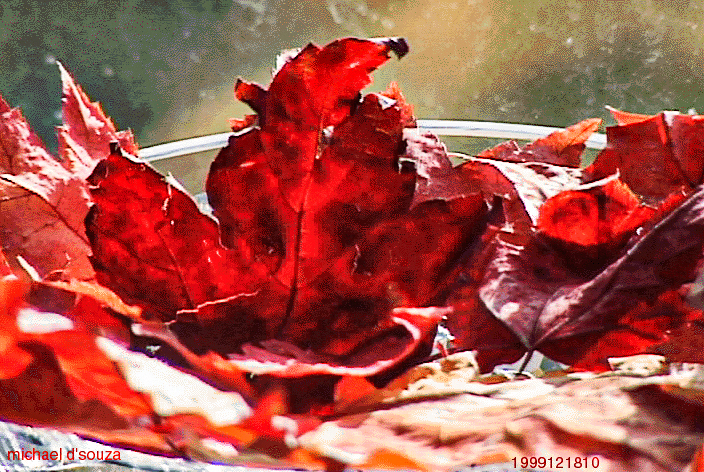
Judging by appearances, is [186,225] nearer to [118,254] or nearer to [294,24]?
[118,254]

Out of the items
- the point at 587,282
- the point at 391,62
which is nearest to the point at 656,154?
the point at 587,282

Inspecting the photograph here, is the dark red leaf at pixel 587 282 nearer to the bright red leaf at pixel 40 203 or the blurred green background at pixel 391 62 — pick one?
the bright red leaf at pixel 40 203

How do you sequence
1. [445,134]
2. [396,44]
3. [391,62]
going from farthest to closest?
1. [391,62]
2. [445,134]
3. [396,44]

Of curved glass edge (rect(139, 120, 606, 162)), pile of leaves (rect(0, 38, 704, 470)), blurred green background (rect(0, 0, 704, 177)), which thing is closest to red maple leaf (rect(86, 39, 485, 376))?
pile of leaves (rect(0, 38, 704, 470))

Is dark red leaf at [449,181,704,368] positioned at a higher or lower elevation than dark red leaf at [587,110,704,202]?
lower

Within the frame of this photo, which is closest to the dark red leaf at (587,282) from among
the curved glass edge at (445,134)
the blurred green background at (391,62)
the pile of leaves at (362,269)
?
the pile of leaves at (362,269)

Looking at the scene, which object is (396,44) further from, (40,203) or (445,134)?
(445,134)

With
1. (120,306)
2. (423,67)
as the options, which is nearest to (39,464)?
(120,306)

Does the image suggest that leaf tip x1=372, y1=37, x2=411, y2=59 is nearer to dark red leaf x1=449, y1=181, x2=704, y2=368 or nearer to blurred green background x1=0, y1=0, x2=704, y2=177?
dark red leaf x1=449, y1=181, x2=704, y2=368
